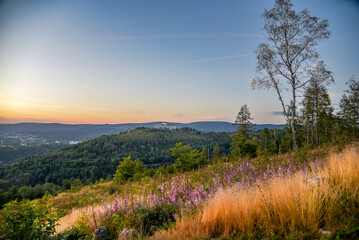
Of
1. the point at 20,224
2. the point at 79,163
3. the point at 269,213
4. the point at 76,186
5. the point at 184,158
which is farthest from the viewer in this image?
the point at 79,163

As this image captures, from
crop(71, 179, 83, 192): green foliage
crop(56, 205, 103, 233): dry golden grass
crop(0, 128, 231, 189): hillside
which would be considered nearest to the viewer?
crop(56, 205, 103, 233): dry golden grass

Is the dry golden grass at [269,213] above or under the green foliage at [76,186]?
Result: above

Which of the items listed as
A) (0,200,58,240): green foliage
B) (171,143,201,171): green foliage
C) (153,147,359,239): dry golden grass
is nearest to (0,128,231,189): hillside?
(171,143,201,171): green foliage

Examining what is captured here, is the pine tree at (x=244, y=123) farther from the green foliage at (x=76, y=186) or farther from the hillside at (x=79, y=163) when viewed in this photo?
the hillside at (x=79, y=163)

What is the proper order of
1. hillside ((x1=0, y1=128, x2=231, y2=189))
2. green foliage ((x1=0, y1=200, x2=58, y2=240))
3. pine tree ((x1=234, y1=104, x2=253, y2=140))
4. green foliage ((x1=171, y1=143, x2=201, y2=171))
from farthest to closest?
hillside ((x1=0, y1=128, x2=231, y2=189)), pine tree ((x1=234, y1=104, x2=253, y2=140)), green foliage ((x1=171, y1=143, x2=201, y2=171)), green foliage ((x1=0, y1=200, x2=58, y2=240))

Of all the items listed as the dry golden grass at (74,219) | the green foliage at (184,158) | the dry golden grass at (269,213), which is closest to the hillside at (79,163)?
the green foliage at (184,158)

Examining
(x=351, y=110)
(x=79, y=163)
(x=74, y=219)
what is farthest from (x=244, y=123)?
(x=79, y=163)

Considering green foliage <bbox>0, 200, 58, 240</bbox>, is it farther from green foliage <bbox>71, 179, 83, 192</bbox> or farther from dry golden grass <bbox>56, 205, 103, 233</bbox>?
green foliage <bbox>71, 179, 83, 192</bbox>

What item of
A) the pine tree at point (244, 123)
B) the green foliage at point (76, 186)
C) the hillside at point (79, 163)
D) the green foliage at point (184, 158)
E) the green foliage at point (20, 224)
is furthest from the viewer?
the hillside at point (79, 163)

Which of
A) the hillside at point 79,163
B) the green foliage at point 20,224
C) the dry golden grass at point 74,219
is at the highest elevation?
the green foliage at point 20,224

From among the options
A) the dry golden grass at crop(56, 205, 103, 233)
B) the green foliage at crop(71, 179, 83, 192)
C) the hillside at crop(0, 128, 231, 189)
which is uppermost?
the dry golden grass at crop(56, 205, 103, 233)

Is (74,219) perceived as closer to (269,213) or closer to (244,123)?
(269,213)

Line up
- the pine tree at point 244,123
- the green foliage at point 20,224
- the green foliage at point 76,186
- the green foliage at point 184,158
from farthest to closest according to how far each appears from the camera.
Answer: the pine tree at point 244,123
the green foliage at point 76,186
the green foliage at point 184,158
the green foliage at point 20,224

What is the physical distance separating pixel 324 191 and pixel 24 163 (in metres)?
148
